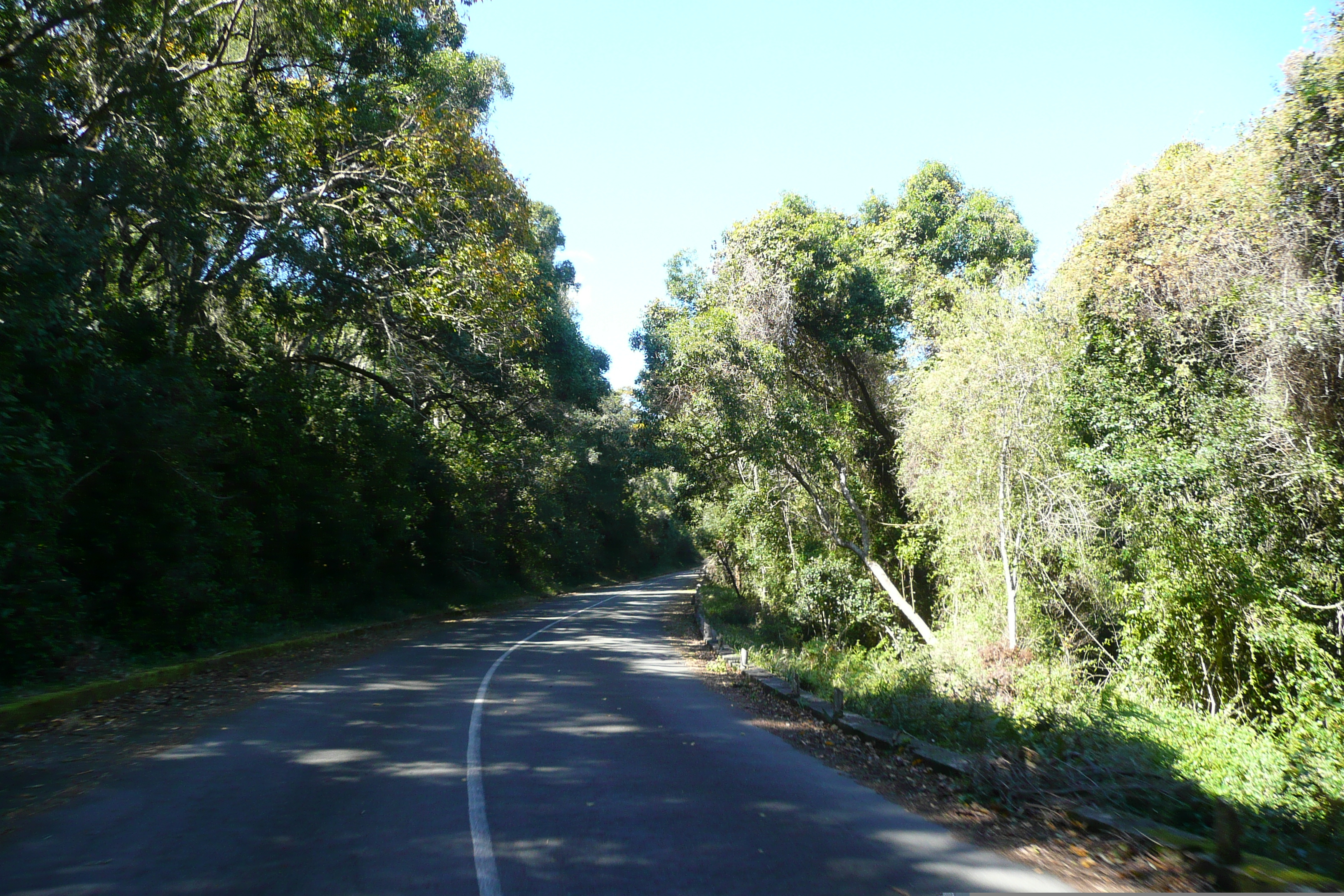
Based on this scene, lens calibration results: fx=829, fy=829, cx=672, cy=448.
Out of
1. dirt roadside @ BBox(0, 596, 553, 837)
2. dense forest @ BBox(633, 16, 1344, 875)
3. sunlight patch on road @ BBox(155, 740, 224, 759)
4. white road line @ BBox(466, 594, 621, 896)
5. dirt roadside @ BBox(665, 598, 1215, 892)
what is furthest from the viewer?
dense forest @ BBox(633, 16, 1344, 875)

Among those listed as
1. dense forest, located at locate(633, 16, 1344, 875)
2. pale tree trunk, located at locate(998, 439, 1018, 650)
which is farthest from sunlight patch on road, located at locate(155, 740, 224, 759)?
pale tree trunk, located at locate(998, 439, 1018, 650)

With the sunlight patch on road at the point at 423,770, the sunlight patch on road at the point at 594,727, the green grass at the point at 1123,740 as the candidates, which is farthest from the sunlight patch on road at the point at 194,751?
the green grass at the point at 1123,740

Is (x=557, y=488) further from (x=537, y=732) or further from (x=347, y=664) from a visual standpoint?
(x=537, y=732)

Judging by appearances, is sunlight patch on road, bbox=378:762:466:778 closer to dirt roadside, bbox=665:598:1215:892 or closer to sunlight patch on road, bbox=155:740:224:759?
sunlight patch on road, bbox=155:740:224:759

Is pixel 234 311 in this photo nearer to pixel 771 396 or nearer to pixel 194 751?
pixel 194 751

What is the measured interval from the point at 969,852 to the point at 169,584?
41.0 feet

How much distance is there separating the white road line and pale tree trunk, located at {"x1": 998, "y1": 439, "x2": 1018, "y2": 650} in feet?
32.8

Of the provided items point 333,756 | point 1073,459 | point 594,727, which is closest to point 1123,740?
point 1073,459

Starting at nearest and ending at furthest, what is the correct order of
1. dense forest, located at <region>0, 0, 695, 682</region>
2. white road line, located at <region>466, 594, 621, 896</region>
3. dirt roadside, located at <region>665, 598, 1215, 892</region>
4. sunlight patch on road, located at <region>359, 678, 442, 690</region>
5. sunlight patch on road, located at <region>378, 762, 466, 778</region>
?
white road line, located at <region>466, 594, 621, 896</region> → dirt roadside, located at <region>665, 598, 1215, 892</region> → sunlight patch on road, located at <region>378, 762, 466, 778</region> → dense forest, located at <region>0, 0, 695, 682</region> → sunlight patch on road, located at <region>359, 678, 442, 690</region>

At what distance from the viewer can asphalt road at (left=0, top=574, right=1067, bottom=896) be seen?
498cm

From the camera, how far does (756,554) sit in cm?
2611

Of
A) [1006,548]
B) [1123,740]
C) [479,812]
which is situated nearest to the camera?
[479,812]

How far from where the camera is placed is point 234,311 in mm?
17125

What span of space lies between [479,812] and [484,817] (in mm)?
126
